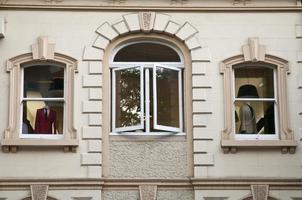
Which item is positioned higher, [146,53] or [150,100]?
[146,53]

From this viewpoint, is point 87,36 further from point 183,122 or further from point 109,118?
point 183,122

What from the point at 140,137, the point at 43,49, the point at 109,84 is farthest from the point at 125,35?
the point at 140,137

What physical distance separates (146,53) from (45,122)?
8.86 ft

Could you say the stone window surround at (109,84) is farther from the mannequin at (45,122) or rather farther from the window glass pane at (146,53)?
the mannequin at (45,122)

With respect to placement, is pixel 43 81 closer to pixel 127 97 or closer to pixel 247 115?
pixel 127 97

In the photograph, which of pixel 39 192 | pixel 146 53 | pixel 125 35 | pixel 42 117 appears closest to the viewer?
pixel 39 192

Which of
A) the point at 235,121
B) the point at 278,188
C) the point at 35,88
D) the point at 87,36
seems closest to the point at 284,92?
the point at 235,121

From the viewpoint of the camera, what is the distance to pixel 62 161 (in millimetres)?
13562

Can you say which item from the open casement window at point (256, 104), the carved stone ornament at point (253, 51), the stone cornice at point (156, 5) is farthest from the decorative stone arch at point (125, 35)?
the carved stone ornament at point (253, 51)

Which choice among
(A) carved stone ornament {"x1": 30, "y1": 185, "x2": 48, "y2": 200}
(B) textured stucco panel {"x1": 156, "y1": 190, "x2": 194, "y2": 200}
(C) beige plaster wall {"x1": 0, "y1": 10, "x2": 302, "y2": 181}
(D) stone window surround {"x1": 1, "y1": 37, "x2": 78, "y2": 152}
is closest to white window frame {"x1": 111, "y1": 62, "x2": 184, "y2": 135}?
(C) beige plaster wall {"x1": 0, "y1": 10, "x2": 302, "y2": 181}

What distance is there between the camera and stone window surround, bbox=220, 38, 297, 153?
44.9ft

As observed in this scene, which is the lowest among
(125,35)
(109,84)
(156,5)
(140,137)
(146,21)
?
(140,137)

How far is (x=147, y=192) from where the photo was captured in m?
13.5

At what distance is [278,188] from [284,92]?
2.08 meters
